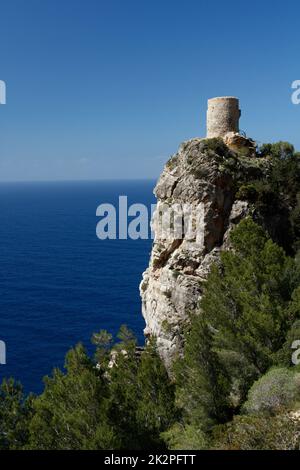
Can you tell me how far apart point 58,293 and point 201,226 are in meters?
47.1

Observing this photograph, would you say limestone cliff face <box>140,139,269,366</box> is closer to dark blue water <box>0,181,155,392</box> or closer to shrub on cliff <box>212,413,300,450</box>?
shrub on cliff <box>212,413,300,450</box>

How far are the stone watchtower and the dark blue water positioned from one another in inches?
1260

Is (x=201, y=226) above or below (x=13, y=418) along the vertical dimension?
above

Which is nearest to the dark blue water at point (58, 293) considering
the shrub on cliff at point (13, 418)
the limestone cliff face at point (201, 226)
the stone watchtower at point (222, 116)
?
the limestone cliff face at point (201, 226)

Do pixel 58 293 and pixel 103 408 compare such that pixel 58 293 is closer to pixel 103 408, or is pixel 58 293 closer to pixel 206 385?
pixel 206 385

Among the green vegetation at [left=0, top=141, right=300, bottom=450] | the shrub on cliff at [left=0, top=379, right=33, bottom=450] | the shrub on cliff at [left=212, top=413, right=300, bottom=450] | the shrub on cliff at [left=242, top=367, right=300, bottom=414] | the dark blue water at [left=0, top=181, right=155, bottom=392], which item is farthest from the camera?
the dark blue water at [left=0, top=181, right=155, bottom=392]

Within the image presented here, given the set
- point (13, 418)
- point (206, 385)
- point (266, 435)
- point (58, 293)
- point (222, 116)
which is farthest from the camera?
point (58, 293)

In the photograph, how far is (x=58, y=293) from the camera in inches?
2928

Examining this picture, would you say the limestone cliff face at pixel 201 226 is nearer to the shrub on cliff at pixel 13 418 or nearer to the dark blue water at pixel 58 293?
the shrub on cliff at pixel 13 418

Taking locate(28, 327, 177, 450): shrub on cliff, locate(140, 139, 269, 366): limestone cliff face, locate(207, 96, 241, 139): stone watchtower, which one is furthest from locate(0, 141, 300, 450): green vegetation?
locate(207, 96, 241, 139): stone watchtower

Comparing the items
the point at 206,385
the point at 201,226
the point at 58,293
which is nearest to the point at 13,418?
the point at 206,385

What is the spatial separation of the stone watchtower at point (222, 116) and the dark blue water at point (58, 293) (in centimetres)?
3199

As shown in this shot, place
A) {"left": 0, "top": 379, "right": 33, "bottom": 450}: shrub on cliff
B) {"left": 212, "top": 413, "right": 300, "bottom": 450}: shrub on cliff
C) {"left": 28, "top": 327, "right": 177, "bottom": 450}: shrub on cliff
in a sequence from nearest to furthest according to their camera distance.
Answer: {"left": 212, "top": 413, "right": 300, "bottom": 450}: shrub on cliff < {"left": 28, "top": 327, "right": 177, "bottom": 450}: shrub on cliff < {"left": 0, "top": 379, "right": 33, "bottom": 450}: shrub on cliff

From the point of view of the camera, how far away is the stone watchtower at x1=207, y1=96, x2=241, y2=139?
36.9 meters
